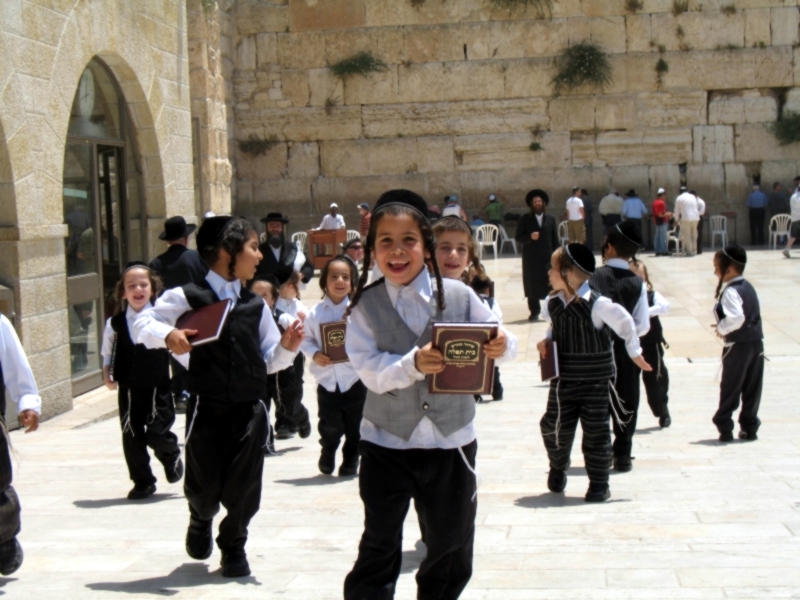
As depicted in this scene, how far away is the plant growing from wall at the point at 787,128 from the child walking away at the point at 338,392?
18.8 m

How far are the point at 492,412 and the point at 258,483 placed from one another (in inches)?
192

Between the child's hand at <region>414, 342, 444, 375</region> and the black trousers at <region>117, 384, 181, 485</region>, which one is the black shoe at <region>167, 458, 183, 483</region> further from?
the child's hand at <region>414, 342, 444, 375</region>

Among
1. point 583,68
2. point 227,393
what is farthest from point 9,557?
point 583,68

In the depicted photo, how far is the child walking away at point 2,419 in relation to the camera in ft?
14.7

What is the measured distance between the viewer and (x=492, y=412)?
30.5ft

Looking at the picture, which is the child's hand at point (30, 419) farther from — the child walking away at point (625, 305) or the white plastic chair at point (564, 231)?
the white plastic chair at point (564, 231)

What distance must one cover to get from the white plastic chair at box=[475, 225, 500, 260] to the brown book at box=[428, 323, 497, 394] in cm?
1797

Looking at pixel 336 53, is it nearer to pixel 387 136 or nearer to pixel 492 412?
pixel 387 136

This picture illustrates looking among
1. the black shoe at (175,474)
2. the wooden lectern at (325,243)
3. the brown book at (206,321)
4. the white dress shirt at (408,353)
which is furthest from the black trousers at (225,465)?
the wooden lectern at (325,243)

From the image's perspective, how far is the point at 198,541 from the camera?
4645 mm

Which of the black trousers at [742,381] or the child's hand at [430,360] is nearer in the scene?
the child's hand at [430,360]

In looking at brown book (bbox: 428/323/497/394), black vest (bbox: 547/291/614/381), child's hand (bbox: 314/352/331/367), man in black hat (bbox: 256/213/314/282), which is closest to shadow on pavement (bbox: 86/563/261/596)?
child's hand (bbox: 314/352/331/367)

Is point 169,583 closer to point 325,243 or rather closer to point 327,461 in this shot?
point 327,461

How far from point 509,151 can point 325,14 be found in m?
5.01
